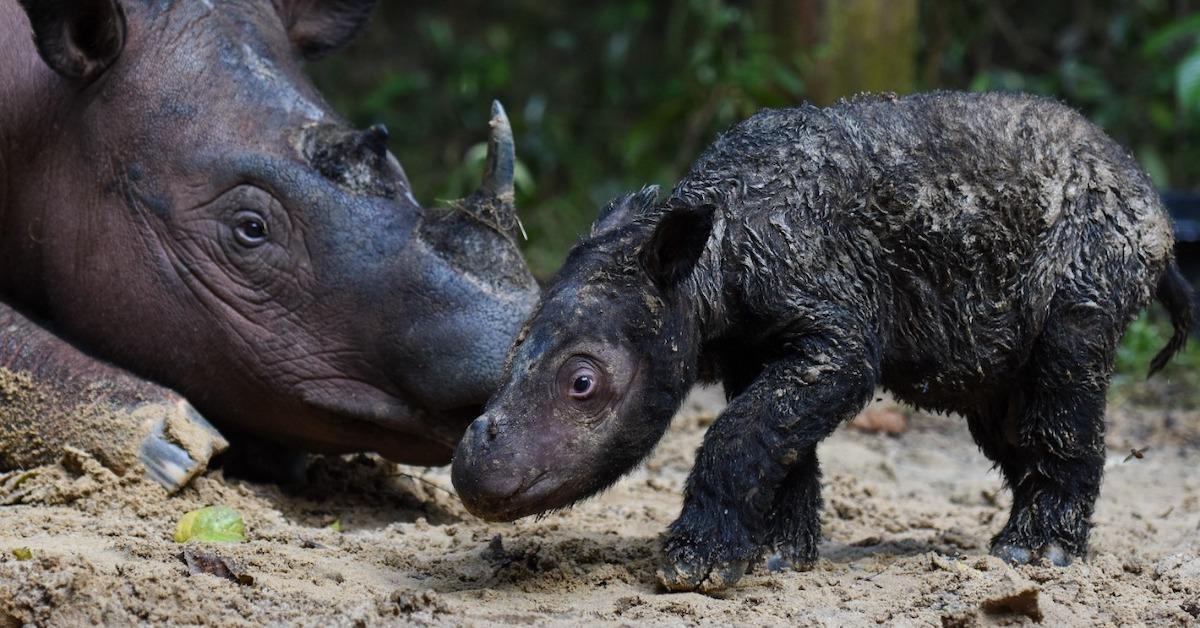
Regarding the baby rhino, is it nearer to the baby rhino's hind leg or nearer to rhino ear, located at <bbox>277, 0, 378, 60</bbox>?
the baby rhino's hind leg

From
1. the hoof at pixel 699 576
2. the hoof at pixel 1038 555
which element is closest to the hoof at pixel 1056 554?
the hoof at pixel 1038 555

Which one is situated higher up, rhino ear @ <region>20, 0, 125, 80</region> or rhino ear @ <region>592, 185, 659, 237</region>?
rhino ear @ <region>20, 0, 125, 80</region>

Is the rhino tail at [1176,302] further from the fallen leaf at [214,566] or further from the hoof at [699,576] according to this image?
the fallen leaf at [214,566]

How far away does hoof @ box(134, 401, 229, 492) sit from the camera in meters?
4.52

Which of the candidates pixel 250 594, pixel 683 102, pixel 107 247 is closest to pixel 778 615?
pixel 250 594

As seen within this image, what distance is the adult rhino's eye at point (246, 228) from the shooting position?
494 cm

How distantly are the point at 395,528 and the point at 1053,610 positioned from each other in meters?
1.93

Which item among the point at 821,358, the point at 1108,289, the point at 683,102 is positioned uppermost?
the point at 683,102

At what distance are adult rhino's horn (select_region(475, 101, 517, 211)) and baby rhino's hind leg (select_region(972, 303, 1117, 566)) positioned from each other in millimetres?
1765

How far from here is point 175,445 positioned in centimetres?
458

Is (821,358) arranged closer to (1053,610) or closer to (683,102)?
(1053,610)

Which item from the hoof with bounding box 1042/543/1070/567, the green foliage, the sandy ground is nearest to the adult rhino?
the sandy ground

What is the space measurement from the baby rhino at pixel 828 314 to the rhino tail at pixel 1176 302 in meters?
0.20

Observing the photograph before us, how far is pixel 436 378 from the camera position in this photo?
4625mm
